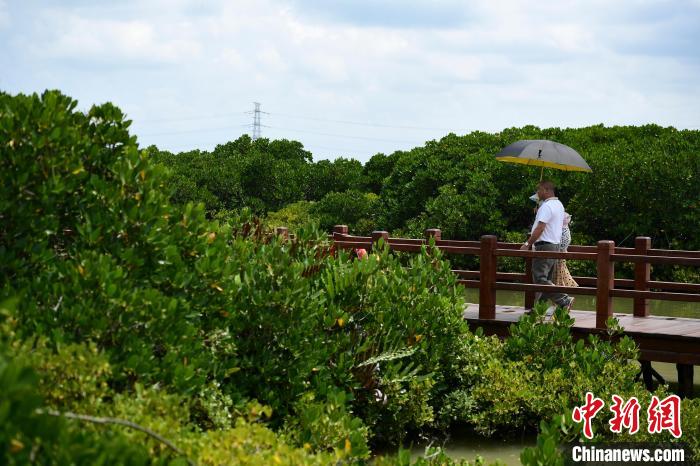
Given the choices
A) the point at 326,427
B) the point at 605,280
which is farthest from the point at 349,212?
the point at 326,427

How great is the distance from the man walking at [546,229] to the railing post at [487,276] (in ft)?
1.50

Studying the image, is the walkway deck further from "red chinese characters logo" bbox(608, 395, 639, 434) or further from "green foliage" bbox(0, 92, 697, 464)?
"red chinese characters logo" bbox(608, 395, 639, 434)

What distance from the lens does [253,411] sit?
5.80 metres

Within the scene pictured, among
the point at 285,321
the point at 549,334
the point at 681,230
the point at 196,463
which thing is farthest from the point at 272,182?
the point at 196,463

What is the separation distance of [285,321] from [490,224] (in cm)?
1842

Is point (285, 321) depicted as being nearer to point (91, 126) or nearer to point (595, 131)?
point (91, 126)

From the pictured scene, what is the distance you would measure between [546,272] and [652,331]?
144 centimetres

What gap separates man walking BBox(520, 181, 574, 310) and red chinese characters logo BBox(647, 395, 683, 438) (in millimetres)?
2385

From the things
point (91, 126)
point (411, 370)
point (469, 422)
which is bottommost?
point (469, 422)

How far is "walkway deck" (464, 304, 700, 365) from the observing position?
1113 centimetres

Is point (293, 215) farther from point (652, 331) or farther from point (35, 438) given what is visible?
point (35, 438)

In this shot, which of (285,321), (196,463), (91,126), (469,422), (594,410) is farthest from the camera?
(469,422)

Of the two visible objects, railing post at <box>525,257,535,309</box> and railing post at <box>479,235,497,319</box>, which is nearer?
railing post at <box>479,235,497,319</box>

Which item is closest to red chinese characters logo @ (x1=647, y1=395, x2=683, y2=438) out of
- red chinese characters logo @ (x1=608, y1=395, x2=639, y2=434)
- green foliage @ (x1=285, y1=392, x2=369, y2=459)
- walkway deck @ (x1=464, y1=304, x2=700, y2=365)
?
red chinese characters logo @ (x1=608, y1=395, x2=639, y2=434)
